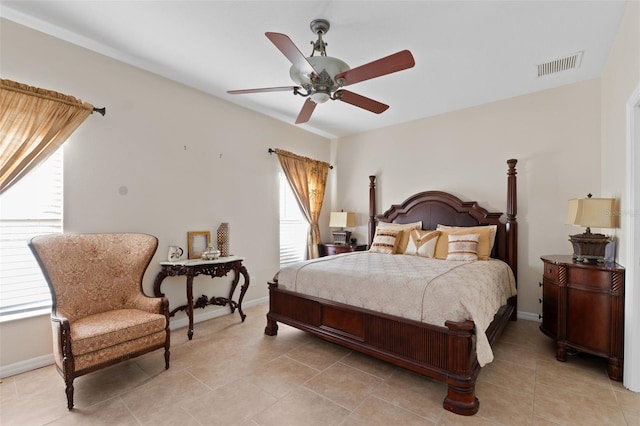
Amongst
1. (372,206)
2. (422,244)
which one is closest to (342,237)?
(372,206)

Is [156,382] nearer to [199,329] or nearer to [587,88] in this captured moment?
[199,329]

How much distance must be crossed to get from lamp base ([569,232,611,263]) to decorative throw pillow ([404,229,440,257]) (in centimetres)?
143

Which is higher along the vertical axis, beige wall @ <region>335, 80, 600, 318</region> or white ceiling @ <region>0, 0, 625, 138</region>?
white ceiling @ <region>0, 0, 625, 138</region>

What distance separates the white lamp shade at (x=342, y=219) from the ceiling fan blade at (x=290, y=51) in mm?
3144

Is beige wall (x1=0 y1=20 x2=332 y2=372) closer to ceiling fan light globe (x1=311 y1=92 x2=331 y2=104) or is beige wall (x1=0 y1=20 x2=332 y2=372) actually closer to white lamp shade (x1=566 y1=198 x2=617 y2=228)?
ceiling fan light globe (x1=311 y1=92 x2=331 y2=104)

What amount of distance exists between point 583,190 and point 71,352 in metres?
5.13

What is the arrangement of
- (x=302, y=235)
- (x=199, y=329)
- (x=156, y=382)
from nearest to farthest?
(x=156, y=382), (x=199, y=329), (x=302, y=235)

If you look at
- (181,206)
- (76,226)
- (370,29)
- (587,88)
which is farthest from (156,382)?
(587,88)

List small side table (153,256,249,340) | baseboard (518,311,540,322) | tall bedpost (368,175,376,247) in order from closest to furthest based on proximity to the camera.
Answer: small side table (153,256,249,340) < baseboard (518,311,540,322) < tall bedpost (368,175,376,247)

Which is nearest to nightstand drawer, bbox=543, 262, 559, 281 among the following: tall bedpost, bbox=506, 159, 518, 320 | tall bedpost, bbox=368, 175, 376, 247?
tall bedpost, bbox=506, 159, 518, 320

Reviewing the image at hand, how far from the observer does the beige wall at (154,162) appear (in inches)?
101

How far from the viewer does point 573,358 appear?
265 cm

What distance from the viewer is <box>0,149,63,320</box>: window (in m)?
2.42

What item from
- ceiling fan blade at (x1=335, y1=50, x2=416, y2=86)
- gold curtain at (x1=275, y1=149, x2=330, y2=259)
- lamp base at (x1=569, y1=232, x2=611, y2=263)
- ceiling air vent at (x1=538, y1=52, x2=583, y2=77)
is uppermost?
ceiling air vent at (x1=538, y1=52, x2=583, y2=77)
